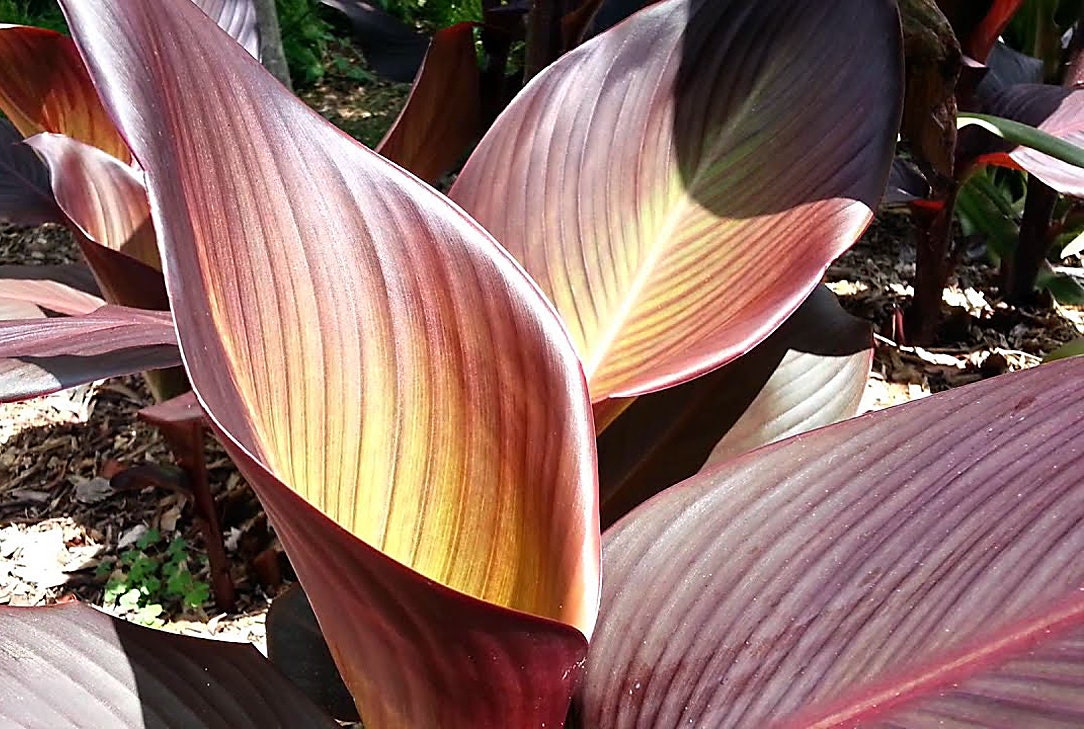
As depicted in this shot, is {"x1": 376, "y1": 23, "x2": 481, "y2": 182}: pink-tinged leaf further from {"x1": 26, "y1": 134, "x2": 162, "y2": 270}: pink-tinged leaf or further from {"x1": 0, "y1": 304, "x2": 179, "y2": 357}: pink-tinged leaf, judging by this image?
{"x1": 0, "y1": 304, "x2": 179, "y2": 357}: pink-tinged leaf

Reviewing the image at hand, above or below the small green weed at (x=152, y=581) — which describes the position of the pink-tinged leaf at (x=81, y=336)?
above

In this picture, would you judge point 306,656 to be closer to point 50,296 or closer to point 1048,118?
point 50,296

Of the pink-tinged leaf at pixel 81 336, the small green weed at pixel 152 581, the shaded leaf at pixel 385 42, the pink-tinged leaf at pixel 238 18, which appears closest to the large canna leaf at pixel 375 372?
the pink-tinged leaf at pixel 81 336

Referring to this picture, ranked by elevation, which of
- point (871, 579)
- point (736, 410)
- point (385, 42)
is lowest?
point (736, 410)

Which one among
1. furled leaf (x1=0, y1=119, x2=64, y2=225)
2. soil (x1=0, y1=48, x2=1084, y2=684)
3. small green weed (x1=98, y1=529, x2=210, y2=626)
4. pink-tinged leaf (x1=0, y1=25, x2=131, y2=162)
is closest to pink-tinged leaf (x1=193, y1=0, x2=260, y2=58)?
pink-tinged leaf (x1=0, y1=25, x2=131, y2=162)

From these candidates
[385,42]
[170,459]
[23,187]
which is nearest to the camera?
[23,187]

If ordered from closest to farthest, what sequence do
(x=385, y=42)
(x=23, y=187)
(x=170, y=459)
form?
(x=23, y=187) < (x=170, y=459) < (x=385, y=42)

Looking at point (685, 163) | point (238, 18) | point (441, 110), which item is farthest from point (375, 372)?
point (238, 18)

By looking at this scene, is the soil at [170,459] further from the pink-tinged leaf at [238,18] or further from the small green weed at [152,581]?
the pink-tinged leaf at [238,18]
